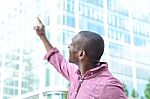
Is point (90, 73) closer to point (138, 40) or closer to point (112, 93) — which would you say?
point (112, 93)

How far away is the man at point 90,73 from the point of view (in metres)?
2.10

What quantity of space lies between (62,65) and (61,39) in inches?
1321

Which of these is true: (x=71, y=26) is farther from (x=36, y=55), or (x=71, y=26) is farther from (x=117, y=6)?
(x=117, y=6)

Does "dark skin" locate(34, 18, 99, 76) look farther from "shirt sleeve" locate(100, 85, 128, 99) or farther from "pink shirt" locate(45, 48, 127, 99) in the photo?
"shirt sleeve" locate(100, 85, 128, 99)

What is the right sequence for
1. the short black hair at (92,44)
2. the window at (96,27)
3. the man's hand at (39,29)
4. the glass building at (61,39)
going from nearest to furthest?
the short black hair at (92,44), the man's hand at (39,29), the glass building at (61,39), the window at (96,27)

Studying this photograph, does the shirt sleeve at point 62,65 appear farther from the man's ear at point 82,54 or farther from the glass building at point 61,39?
the glass building at point 61,39

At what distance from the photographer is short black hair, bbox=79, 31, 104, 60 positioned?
2193mm

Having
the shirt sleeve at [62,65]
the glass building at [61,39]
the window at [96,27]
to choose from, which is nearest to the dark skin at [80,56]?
the shirt sleeve at [62,65]

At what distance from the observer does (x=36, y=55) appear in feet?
125

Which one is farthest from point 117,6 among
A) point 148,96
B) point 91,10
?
point 148,96

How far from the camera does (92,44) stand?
7.20 feet

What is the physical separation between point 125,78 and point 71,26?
22.1 feet

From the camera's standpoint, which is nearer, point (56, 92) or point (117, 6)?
point (56, 92)

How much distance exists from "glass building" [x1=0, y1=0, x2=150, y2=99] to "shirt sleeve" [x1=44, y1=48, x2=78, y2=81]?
32.1 m
